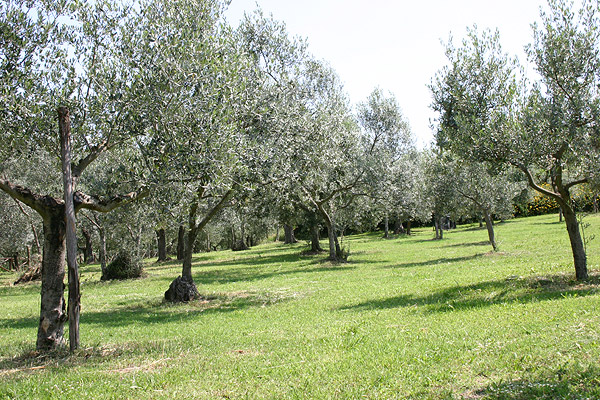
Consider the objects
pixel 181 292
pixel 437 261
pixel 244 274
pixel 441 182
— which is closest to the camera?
pixel 181 292

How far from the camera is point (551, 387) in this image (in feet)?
19.6

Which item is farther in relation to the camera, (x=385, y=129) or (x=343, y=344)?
(x=385, y=129)

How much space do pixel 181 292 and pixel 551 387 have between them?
15.2 meters

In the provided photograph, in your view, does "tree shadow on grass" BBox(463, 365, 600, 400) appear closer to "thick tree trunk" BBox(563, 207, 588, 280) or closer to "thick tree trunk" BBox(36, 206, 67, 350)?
"thick tree trunk" BBox(36, 206, 67, 350)

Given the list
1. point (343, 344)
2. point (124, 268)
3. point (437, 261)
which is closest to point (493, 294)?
point (343, 344)

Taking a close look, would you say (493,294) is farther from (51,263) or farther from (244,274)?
(244,274)

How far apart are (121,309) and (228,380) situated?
1204 centimetres

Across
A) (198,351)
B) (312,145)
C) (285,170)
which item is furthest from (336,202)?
(198,351)

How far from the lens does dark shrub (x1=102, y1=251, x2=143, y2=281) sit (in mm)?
30953

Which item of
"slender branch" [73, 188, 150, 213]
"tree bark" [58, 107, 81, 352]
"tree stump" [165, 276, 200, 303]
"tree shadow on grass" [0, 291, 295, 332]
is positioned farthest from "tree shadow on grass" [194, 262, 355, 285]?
"tree bark" [58, 107, 81, 352]

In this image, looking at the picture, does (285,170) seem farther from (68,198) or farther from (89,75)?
(68,198)

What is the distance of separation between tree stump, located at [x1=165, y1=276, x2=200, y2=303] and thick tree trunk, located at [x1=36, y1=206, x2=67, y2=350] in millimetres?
8755

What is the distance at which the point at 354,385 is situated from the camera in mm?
6863

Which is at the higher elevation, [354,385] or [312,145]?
[312,145]
